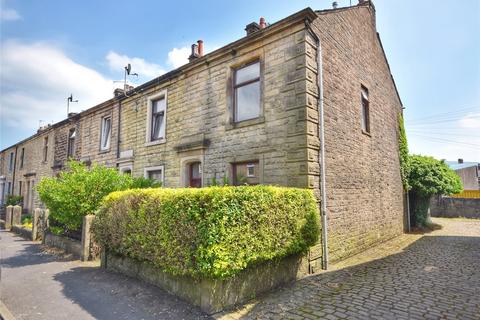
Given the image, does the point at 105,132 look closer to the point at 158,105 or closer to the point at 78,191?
the point at 158,105

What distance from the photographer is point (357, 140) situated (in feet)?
31.1

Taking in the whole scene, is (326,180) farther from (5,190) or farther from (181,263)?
(5,190)

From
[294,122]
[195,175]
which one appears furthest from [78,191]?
[294,122]

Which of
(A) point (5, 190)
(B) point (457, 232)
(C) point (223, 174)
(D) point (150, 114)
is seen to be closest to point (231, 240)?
(C) point (223, 174)

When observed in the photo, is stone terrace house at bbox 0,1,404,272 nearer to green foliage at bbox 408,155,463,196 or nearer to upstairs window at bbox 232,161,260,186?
upstairs window at bbox 232,161,260,186

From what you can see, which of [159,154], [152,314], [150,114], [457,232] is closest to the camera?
[152,314]

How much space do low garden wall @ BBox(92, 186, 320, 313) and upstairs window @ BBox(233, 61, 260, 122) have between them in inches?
130

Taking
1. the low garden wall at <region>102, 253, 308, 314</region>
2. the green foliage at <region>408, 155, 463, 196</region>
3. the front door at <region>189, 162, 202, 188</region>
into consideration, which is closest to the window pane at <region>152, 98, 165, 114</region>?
the front door at <region>189, 162, 202, 188</region>

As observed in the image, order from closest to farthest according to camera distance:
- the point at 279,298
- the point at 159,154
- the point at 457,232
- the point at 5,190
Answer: the point at 279,298 → the point at 159,154 → the point at 457,232 → the point at 5,190

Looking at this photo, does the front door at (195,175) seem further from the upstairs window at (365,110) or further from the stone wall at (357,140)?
the upstairs window at (365,110)

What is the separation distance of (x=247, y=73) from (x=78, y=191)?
251 inches

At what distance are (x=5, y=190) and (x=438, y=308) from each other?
36.0 meters

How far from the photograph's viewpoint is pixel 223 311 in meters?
4.66

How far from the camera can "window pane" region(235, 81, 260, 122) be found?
8.43 meters
